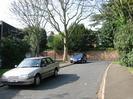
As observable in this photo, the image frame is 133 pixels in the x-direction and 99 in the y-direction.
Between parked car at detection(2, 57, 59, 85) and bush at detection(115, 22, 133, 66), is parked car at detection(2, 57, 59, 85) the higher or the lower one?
the lower one

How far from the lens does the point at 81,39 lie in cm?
6341

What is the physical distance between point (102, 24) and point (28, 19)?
20.4 m

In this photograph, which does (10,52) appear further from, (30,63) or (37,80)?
(37,80)

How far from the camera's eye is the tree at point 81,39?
62031 millimetres

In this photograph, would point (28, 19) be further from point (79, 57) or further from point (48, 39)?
point (48, 39)

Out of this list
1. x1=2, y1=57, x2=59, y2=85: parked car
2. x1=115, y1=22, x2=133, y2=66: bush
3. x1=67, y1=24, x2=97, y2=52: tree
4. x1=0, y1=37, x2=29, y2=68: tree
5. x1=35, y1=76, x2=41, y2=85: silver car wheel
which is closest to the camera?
x1=2, y1=57, x2=59, y2=85: parked car

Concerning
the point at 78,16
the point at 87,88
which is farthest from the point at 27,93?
the point at 78,16

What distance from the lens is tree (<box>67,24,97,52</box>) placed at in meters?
62.0

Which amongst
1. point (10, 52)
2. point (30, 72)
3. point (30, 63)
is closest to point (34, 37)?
point (10, 52)

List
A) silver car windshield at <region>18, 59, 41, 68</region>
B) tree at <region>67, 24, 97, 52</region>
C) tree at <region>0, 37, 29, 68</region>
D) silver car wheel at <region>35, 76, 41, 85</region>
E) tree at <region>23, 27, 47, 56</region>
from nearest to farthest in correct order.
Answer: silver car wheel at <region>35, 76, 41, 85</region>
silver car windshield at <region>18, 59, 41, 68</region>
tree at <region>0, 37, 29, 68</region>
tree at <region>23, 27, 47, 56</region>
tree at <region>67, 24, 97, 52</region>

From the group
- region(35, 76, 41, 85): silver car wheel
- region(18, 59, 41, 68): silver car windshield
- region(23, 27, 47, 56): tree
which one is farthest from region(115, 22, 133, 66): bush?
region(23, 27, 47, 56): tree

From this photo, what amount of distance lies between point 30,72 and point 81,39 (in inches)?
1870

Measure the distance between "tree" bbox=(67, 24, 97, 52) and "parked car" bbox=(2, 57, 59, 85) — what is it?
41.4 metres

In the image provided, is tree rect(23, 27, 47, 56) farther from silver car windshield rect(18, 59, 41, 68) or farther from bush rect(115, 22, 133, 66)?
silver car windshield rect(18, 59, 41, 68)
